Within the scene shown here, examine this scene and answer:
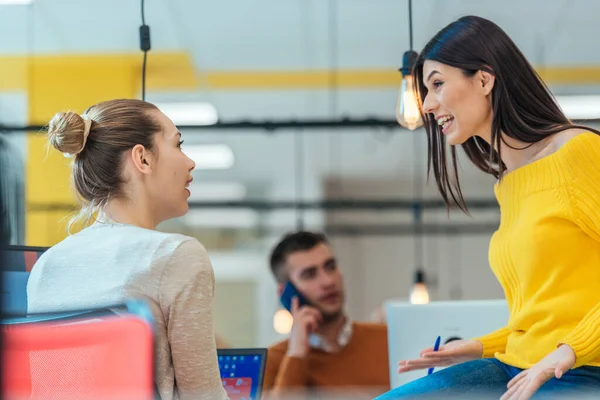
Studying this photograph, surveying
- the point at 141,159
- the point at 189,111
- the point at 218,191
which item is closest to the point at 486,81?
the point at 141,159

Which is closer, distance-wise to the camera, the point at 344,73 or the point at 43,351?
the point at 43,351

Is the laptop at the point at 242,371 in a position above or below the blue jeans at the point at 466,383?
below

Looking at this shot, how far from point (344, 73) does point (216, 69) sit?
1233 mm

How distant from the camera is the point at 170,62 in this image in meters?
7.80

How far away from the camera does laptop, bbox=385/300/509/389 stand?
2637mm

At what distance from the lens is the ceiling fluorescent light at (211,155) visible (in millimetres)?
9766

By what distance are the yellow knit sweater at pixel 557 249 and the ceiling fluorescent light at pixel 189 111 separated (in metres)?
5.76

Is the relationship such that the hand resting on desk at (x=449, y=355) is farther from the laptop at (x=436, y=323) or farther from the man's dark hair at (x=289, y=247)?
the man's dark hair at (x=289, y=247)

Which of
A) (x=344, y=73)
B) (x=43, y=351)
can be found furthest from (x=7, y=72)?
(x=43, y=351)

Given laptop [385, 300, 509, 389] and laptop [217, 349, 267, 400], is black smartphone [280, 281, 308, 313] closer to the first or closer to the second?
laptop [385, 300, 509, 389]

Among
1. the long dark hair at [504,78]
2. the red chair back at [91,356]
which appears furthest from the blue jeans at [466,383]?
the red chair back at [91,356]

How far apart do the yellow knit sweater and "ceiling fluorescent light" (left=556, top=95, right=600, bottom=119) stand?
18.7 feet

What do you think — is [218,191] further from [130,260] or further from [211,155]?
[130,260]

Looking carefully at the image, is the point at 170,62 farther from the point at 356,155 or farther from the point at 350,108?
the point at 356,155
